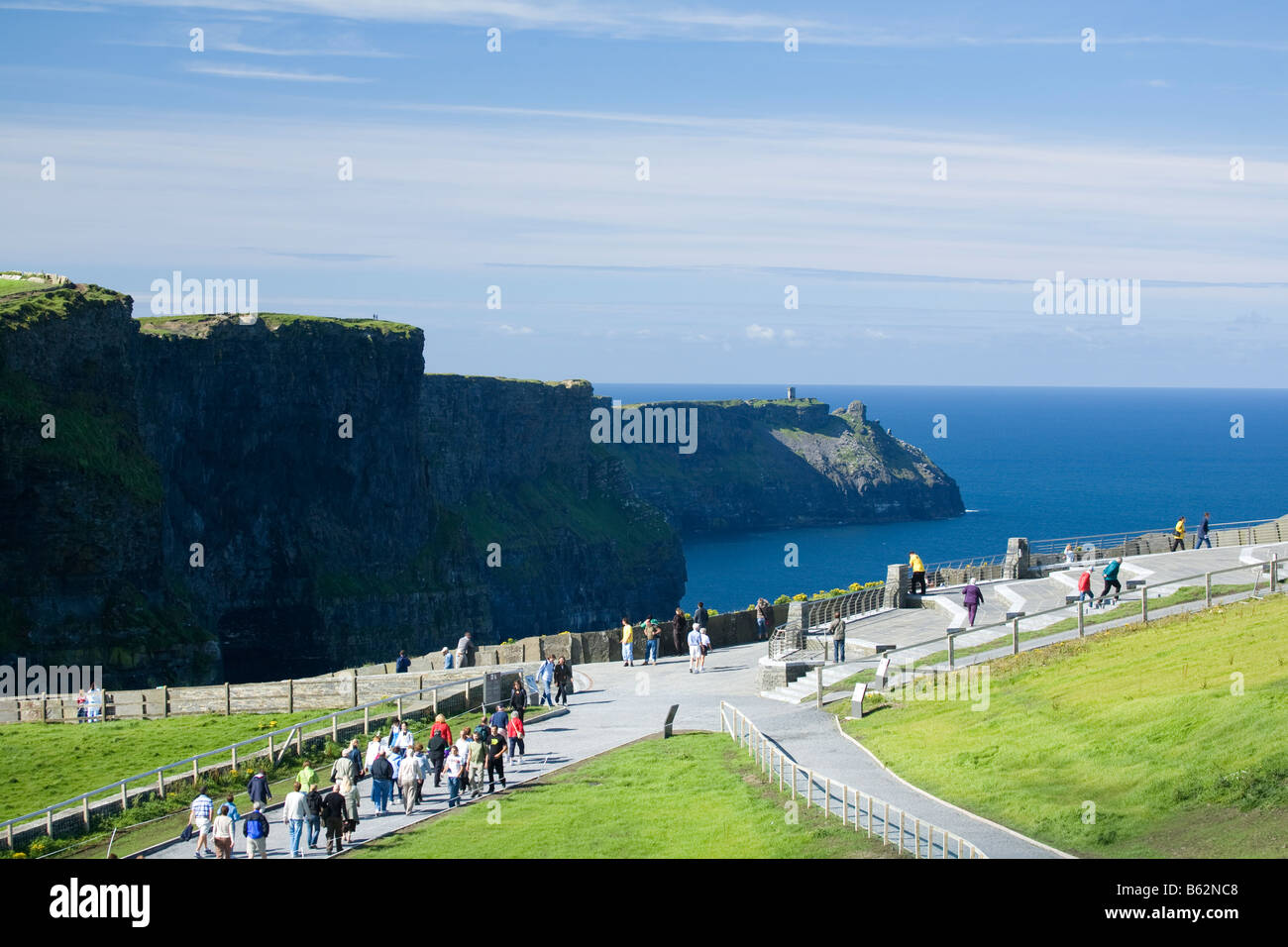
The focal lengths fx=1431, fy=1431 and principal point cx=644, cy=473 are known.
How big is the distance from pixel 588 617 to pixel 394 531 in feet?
141

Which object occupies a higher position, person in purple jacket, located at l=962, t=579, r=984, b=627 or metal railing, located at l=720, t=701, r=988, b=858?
person in purple jacket, located at l=962, t=579, r=984, b=627

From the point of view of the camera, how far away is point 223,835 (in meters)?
23.0

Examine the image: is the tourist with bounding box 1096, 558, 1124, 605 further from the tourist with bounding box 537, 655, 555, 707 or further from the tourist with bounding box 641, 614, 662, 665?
the tourist with bounding box 537, 655, 555, 707

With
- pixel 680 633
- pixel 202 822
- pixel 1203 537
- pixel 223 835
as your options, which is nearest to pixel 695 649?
pixel 680 633

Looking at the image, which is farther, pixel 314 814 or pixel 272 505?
pixel 272 505

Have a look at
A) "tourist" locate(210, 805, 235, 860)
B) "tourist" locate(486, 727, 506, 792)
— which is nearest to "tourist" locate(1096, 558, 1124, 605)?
"tourist" locate(486, 727, 506, 792)

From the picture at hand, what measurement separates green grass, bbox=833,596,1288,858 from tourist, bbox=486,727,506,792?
7455 millimetres

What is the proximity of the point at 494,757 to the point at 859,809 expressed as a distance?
8442mm

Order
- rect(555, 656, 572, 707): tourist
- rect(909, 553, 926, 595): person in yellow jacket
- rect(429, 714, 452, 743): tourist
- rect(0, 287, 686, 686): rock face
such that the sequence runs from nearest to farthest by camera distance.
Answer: rect(429, 714, 452, 743): tourist, rect(555, 656, 572, 707): tourist, rect(909, 553, 926, 595): person in yellow jacket, rect(0, 287, 686, 686): rock face

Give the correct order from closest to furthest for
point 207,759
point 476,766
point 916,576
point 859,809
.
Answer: point 859,809 → point 476,766 → point 207,759 → point 916,576

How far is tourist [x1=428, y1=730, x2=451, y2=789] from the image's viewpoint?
91.8ft

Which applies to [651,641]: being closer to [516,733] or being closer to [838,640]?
[838,640]
